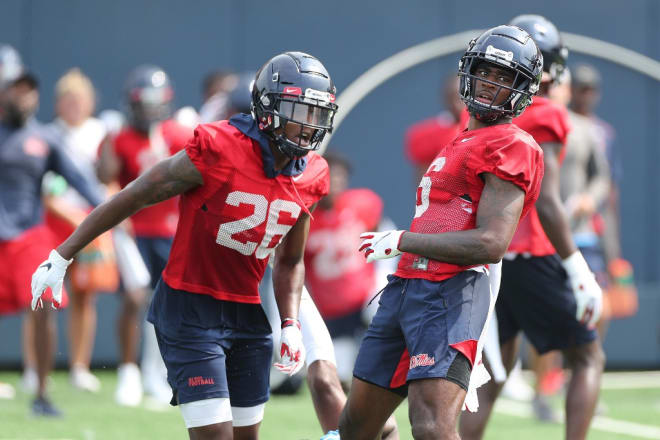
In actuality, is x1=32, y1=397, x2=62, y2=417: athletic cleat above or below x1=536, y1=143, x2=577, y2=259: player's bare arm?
below

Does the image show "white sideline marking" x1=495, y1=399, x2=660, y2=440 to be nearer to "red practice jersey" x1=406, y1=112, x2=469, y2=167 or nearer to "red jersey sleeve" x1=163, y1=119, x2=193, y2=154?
"red practice jersey" x1=406, y1=112, x2=469, y2=167

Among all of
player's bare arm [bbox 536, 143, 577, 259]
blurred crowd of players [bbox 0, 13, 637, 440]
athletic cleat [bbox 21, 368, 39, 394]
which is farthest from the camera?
athletic cleat [bbox 21, 368, 39, 394]

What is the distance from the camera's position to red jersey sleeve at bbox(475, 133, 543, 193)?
4.00 meters

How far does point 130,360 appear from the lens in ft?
25.8

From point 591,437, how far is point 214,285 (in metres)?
3.03

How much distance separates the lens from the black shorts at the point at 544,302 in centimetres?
528

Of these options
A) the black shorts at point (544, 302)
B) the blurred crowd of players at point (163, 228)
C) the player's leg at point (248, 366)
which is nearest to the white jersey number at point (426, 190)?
the player's leg at point (248, 366)

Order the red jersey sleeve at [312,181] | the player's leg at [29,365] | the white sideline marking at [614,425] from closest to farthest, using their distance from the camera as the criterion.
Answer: the red jersey sleeve at [312,181] < the white sideline marking at [614,425] < the player's leg at [29,365]

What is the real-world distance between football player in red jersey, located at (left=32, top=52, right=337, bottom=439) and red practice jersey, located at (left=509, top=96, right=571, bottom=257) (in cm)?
106

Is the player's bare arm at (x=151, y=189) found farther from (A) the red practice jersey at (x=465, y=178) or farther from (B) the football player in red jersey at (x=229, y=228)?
(A) the red practice jersey at (x=465, y=178)

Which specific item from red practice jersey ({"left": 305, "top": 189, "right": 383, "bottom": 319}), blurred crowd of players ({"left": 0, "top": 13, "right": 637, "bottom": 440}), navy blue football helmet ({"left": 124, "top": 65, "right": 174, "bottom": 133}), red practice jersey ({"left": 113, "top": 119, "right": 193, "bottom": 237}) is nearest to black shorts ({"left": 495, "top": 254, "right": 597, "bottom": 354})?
blurred crowd of players ({"left": 0, "top": 13, "right": 637, "bottom": 440})

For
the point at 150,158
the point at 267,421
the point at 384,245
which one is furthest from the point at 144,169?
the point at 384,245

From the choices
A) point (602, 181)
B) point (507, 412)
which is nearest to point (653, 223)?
point (602, 181)

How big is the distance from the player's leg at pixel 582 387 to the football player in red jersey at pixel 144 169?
133 inches
